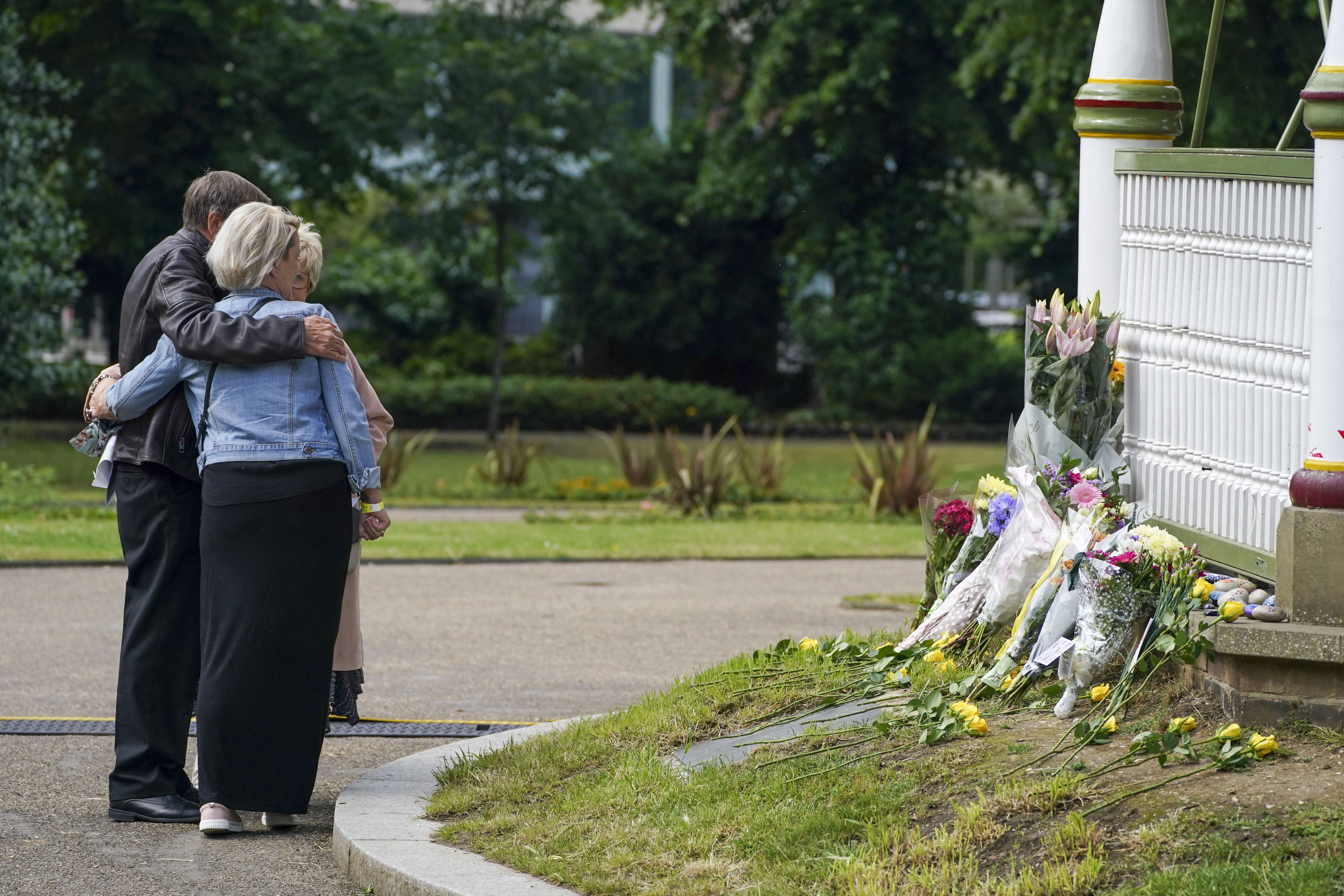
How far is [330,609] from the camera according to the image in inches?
181

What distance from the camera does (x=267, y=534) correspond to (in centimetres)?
448

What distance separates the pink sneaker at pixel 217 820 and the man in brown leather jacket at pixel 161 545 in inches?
7.3

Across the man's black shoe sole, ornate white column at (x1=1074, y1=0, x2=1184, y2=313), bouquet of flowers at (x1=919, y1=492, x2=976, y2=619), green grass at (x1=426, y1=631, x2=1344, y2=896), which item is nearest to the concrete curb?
green grass at (x1=426, y1=631, x2=1344, y2=896)

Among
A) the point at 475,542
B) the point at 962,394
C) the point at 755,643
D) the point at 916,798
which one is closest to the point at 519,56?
the point at 962,394

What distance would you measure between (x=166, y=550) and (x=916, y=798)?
2.20 m

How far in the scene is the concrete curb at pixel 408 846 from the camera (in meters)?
3.85

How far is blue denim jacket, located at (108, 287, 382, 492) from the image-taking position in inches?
177

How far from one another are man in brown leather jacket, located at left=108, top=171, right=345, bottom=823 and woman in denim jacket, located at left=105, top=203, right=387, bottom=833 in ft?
0.52

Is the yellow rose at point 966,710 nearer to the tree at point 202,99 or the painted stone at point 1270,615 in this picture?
the painted stone at point 1270,615

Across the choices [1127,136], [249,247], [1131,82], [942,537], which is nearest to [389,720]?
[942,537]

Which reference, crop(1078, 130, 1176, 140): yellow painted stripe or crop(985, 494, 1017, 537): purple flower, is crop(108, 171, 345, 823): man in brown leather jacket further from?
crop(1078, 130, 1176, 140): yellow painted stripe

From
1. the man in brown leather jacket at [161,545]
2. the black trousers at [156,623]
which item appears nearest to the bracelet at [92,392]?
the man in brown leather jacket at [161,545]

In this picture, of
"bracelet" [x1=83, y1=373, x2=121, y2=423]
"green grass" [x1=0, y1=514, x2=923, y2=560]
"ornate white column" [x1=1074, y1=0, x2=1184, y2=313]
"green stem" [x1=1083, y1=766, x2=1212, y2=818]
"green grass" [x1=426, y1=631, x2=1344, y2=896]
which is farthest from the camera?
"green grass" [x1=0, y1=514, x2=923, y2=560]

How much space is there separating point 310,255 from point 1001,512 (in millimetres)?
2202
